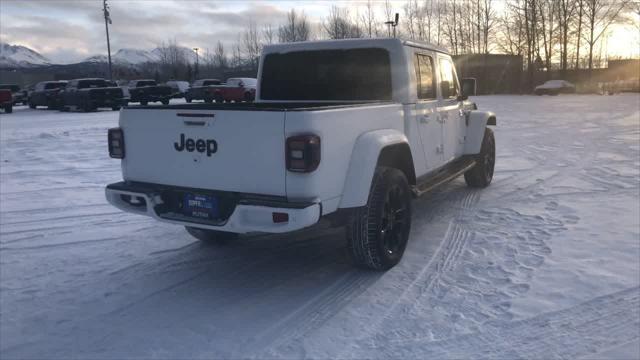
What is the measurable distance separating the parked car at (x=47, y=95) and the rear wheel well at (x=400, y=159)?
28636 millimetres

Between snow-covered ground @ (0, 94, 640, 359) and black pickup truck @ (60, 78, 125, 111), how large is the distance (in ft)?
69.2

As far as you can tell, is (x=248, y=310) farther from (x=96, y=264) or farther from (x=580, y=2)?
(x=580, y=2)

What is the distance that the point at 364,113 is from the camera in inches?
178

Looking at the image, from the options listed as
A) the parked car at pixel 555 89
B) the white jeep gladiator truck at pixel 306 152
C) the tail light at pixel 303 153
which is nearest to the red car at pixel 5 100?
the white jeep gladiator truck at pixel 306 152

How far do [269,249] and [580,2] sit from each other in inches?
2417

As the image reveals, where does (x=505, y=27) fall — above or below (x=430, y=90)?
above

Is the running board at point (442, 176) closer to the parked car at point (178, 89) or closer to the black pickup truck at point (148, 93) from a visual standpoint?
the black pickup truck at point (148, 93)

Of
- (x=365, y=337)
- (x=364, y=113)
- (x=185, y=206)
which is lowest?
(x=365, y=337)

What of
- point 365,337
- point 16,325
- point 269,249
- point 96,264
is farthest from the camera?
point 269,249

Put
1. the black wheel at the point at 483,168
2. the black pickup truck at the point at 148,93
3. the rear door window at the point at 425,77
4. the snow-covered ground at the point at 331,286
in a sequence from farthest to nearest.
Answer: the black pickup truck at the point at 148,93
the black wheel at the point at 483,168
the rear door window at the point at 425,77
the snow-covered ground at the point at 331,286

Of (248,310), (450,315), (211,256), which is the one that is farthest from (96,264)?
(450,315)

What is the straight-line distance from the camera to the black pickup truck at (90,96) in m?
27.3

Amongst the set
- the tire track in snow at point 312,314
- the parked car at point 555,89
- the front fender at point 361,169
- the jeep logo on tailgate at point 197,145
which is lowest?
the tire track in snow at point 312,314

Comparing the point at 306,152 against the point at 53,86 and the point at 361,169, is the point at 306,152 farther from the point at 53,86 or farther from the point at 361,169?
the point at 53,86
